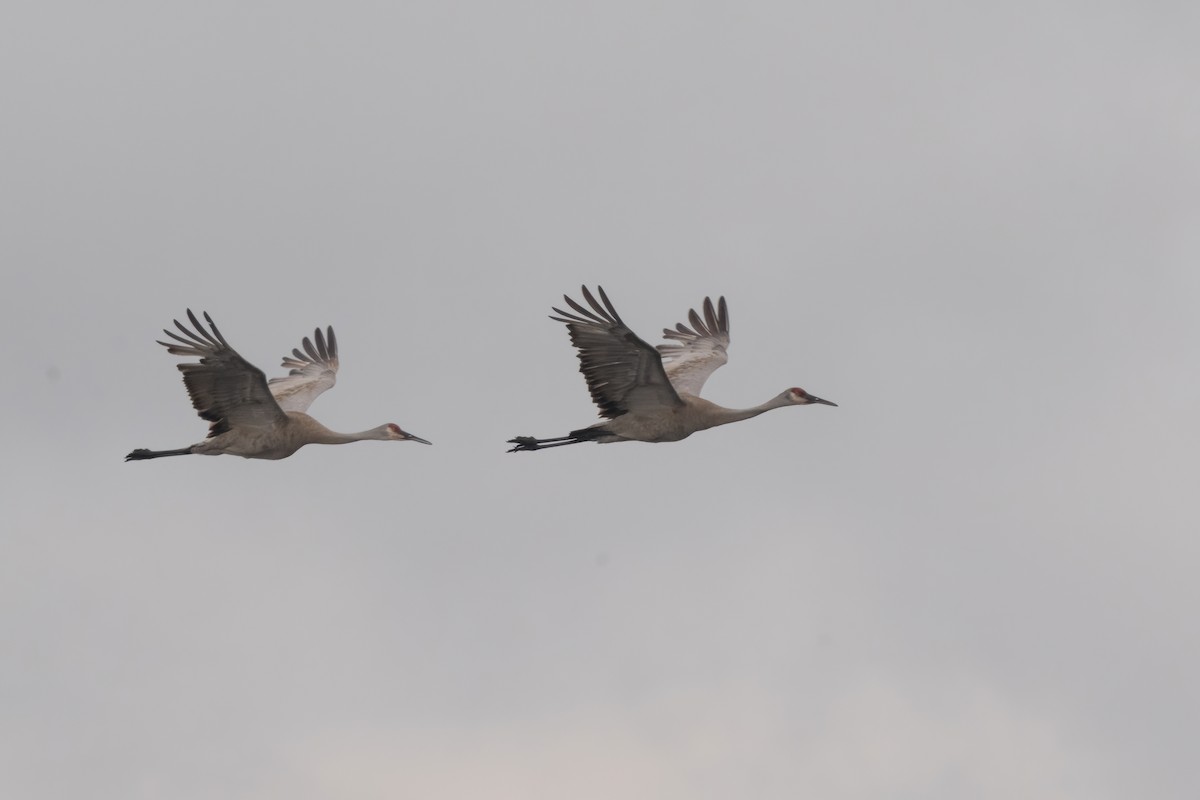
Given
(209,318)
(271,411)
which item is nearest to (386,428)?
(271,411)

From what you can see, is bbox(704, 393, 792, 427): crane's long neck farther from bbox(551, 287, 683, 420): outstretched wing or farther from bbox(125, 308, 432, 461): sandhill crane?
bbox(125, 308, 432, 461): sandhill crane

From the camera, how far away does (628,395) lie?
32.4 metres

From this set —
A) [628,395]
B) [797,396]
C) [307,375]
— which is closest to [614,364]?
[628,395]

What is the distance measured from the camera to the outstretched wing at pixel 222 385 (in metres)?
31.5

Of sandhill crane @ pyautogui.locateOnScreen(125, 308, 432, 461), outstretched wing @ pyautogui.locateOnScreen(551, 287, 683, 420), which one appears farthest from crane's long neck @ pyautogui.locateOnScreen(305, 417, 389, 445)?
outstretched wing @ pyautogui.locateOnScreen(551, 287, 683, 420)

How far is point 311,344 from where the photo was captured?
3812cm

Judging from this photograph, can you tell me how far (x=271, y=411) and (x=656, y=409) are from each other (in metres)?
5.59

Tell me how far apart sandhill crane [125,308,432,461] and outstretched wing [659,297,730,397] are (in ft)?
15.4

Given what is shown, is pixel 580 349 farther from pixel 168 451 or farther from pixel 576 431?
pixel 168 451

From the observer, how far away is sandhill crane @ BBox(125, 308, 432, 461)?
31.6 metres

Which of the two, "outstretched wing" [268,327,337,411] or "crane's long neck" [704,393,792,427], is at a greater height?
"outstretched wing" [268,327,337,411]

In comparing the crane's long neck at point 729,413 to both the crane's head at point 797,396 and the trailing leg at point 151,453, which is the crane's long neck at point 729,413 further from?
the trailing leg at point 151,453

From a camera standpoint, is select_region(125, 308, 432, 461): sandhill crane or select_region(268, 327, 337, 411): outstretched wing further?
select_region(268, 327, 337, 411): outstretched wing

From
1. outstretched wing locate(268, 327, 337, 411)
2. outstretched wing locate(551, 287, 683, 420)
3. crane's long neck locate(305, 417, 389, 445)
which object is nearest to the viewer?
outstretched wing locate(551, 287, 683, 420)
